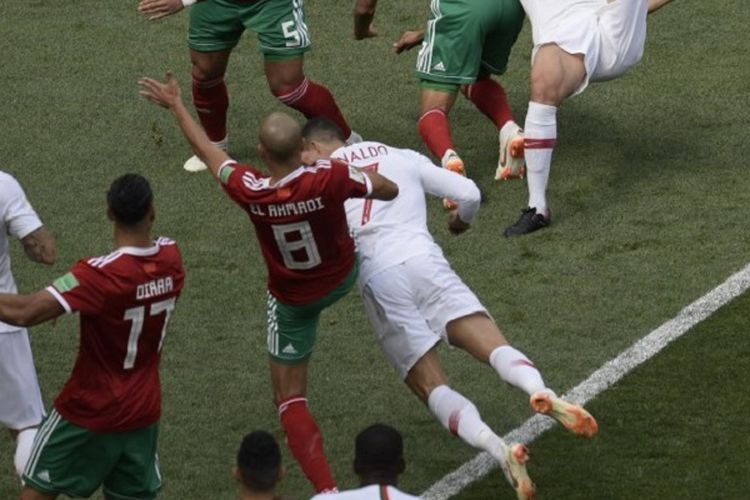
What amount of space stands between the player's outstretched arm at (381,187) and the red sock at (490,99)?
344 centimetres

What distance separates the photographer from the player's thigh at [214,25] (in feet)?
Result: 33.9

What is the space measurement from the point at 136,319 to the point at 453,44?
4.30m

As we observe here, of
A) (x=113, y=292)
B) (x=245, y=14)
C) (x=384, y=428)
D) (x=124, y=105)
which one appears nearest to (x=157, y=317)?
(x=113, y=292)

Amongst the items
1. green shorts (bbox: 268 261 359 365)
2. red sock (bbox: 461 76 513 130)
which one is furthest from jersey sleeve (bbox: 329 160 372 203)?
red sock (bbox: 461 76 513 130)

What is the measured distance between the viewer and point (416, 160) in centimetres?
785

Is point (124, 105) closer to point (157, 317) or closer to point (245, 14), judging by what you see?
point (245, 14)

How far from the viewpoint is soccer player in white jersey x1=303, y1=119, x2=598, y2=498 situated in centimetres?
734

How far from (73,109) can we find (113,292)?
575cm

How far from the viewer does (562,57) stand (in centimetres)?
1003

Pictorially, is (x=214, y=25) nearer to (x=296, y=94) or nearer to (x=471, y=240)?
(x=296, y=94)

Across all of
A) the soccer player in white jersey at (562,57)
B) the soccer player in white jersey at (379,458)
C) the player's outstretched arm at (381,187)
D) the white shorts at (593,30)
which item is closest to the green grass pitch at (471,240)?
the soccer player in white jersey at (562,57)

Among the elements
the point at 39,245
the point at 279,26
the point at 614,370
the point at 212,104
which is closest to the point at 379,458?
the point at 39,245

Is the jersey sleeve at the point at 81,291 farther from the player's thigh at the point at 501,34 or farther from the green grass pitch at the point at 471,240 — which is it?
the player's thigh at the point at 501,34

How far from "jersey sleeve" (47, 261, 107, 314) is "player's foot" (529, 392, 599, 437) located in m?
1.79
